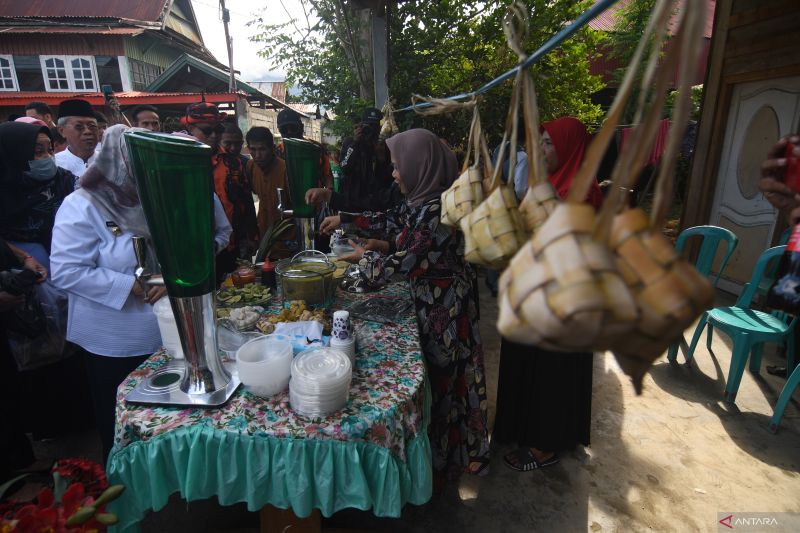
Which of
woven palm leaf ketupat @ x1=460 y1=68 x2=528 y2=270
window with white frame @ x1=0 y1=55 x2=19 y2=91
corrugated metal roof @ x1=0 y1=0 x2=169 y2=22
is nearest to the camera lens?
woven palm leaf ketupat @ x1=460 y1=68 x2=528 y2=270

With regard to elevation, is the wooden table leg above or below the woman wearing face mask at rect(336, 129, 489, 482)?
below

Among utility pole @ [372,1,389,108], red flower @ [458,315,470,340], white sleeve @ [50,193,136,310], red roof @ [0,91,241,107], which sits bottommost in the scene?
red flower @ [458,315,470,340]

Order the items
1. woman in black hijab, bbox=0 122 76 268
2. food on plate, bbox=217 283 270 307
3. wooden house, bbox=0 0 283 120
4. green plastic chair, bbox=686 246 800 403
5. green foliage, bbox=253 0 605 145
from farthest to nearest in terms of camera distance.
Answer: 1. wooden house, bbox=0 0 283 120
2. green foliage, bbox=253 0 605 145
3. green plastic chair, bbox=686 246 800 403
4. woman in black hijab, bbox=0 122 76 268
5. food on plate, bbox=217 283 270 307

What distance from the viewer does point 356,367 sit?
1574 millimetres

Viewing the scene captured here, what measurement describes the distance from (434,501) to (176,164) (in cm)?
213

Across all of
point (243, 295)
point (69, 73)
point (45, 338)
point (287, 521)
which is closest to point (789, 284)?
point (287, 521)

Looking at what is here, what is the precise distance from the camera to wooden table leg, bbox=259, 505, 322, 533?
5.04 ft

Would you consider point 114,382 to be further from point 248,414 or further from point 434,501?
point 434,501

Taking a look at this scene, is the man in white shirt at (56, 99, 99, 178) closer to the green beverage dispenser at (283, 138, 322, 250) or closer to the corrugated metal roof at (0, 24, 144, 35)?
the green beverage dispenser at (283, 138, 322, 250)

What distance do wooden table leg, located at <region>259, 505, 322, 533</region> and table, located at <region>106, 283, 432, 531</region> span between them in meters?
0.25

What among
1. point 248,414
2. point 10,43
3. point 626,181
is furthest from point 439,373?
point 10,43

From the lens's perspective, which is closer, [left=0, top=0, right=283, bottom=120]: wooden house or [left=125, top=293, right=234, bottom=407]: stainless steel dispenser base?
[left=125, top=293, right=234, bottom=407]: stainless steel dispenser base

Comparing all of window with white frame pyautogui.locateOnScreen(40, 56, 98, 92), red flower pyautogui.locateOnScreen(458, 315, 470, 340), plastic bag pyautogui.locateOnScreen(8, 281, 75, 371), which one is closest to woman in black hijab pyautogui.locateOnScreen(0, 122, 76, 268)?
plastic bag pyautogui.locateOnScreen(8, 281, 75, 371)

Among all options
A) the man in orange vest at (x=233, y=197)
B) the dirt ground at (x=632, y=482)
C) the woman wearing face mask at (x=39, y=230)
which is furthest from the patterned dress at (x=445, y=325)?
the woman wearing face mask at (x=39, y=230)
